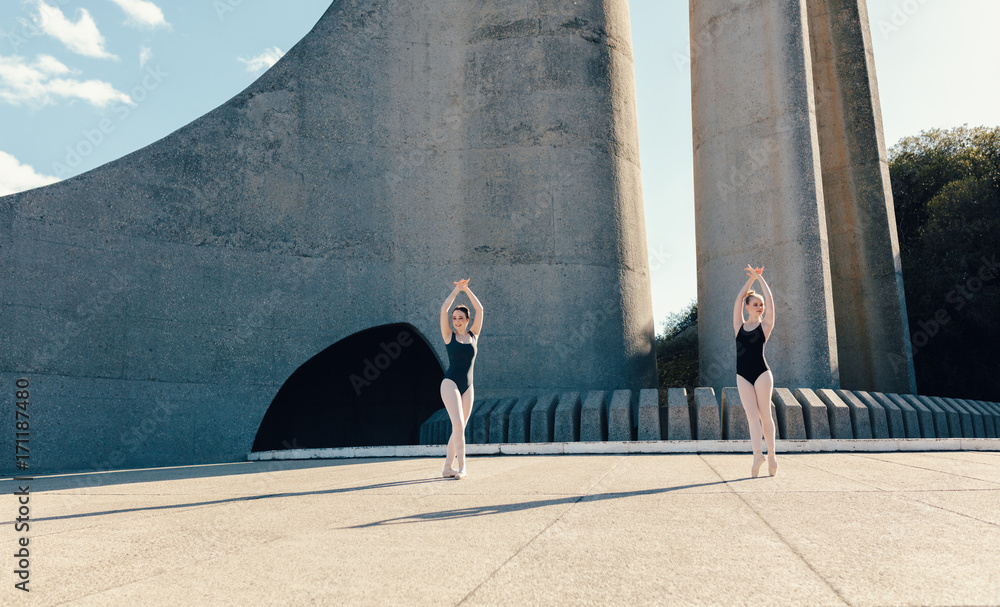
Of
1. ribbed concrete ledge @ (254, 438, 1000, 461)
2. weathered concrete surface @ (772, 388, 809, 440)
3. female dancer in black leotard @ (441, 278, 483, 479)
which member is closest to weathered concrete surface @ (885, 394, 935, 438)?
ribbed concrete ledge @ (254, 438, 1000, 461)

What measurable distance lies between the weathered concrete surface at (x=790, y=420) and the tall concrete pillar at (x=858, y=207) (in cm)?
904

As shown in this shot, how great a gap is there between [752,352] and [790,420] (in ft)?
18.2

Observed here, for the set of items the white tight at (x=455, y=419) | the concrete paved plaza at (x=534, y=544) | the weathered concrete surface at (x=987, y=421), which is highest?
the white tight at (x=455, y=419)

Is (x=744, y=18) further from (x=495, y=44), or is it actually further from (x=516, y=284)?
(x=516, y=284)

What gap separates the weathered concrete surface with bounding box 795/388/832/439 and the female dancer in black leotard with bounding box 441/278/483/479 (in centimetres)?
735

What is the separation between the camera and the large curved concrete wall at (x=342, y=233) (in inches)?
517

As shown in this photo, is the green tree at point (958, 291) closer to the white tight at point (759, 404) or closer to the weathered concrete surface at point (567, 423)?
the weathered concrete surface at point (567, 423)

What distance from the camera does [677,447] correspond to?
11391 millimetres

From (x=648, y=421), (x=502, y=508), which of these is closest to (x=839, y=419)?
(x=648, y=421)

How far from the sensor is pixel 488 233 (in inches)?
694

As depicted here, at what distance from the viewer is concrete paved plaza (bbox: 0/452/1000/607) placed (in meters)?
2.51

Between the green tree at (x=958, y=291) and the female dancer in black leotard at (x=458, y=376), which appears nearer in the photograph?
the female dancer in black leotard at (x=458, y=376)

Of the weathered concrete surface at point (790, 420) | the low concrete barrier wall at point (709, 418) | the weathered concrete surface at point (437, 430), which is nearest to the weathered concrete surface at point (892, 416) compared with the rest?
the low concrete barrier wall at point (709, 418)

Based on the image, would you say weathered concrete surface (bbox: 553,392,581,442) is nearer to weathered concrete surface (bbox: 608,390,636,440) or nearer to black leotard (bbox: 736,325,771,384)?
weathered concrete surface (bbox: 608,390,636,440)
